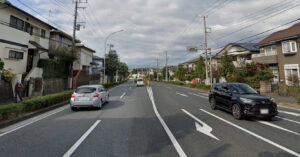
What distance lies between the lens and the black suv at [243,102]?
5.75 meters

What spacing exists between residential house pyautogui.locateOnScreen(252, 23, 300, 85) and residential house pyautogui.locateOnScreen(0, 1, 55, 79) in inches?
1137

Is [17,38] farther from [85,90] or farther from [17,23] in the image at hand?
[85,90]

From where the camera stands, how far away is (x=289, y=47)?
1903cm

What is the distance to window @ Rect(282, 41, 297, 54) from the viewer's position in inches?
737

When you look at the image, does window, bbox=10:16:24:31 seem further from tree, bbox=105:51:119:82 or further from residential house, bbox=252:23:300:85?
residential house, bbox=252:23:300:85

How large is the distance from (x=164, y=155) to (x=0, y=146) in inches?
174

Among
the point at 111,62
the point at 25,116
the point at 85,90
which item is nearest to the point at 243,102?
the point at 85,90

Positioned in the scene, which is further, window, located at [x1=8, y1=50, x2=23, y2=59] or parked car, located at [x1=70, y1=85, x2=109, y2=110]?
window, located at [x1=8, y1=50, x2=23, y2=59]

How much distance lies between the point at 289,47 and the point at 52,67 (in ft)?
101

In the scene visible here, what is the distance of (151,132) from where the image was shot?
184 inches

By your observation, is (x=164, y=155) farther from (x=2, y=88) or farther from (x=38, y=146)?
(x=2, y=88)

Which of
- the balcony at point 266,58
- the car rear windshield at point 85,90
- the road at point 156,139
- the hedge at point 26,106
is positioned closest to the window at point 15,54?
the hedge at point 26,106

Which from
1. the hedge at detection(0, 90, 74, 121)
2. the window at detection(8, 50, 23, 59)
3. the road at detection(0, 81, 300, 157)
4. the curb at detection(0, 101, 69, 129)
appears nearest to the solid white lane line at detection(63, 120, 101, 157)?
the road at detection(0, 81, 300, 157)

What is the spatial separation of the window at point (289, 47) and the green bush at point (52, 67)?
29.8 metres
